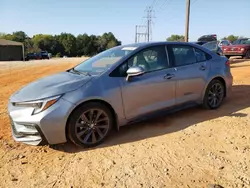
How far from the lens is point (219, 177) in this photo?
307 centimetres

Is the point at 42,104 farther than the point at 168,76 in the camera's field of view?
No

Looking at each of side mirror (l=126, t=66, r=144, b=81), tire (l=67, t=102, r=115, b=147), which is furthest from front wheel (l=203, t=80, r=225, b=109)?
tire (l=67, t=102, r=115, b=147)

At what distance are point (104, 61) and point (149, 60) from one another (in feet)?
2.70

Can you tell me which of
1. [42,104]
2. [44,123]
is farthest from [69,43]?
[44,123]

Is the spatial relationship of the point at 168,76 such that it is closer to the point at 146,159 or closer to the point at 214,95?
the point at 214,95

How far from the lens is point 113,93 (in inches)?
160

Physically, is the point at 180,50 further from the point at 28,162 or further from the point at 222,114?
the point at 28,162

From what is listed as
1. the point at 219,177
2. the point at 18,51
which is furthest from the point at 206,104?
the point at 18,51

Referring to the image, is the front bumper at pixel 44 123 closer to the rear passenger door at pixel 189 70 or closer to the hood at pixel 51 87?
the hood at pixel 51 87

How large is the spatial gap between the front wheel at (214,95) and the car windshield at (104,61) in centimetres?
196

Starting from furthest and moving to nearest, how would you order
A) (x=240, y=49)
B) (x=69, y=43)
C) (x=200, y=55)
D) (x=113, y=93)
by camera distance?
(x=69, y=43)
(x=240, y=49)
(x=200, y=55)
(x=113, y=93)

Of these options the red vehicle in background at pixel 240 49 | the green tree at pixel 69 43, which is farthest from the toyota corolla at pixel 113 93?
the green tree at pixel 69 43

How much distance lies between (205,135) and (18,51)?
5321 cm

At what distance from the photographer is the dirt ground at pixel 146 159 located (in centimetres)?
309
